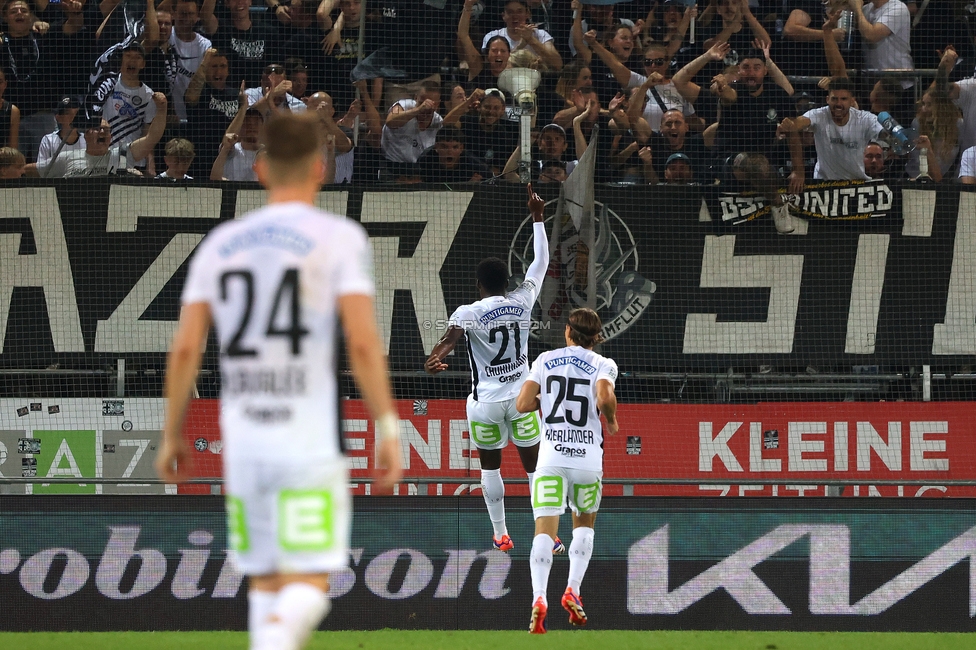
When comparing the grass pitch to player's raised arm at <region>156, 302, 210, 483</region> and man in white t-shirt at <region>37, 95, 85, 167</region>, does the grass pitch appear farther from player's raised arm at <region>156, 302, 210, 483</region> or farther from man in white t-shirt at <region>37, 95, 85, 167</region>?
player's raised arm at <region>156, 302, 210, 483</region>

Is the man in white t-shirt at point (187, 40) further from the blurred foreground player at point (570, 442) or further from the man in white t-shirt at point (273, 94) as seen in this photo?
the blurred foreground player at point (570, 442)

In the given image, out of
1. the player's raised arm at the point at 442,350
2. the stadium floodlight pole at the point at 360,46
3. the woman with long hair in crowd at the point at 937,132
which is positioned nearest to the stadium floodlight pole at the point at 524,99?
the stadium floodlight pole at the point at 360,46

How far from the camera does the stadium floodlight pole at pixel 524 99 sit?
10.7m

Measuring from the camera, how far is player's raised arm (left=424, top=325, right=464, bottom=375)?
888 centimetres

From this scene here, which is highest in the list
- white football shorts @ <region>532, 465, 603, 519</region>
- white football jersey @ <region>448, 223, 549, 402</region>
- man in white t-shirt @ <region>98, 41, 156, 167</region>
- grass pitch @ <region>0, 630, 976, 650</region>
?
man in white t-shirt @ <region>98, 41, 156, 167</region>

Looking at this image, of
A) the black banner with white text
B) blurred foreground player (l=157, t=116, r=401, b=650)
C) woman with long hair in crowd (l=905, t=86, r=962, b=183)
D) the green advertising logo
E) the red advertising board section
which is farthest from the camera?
woman with long hair in crowd (l=905, t=86, r=962, b=183)

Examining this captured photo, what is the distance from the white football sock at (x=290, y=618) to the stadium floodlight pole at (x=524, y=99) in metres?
7.30

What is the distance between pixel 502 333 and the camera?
9.40 meters

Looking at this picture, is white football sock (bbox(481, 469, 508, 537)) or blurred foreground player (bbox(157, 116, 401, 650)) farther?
white football sock (bbox(481, 469, 508, 537))

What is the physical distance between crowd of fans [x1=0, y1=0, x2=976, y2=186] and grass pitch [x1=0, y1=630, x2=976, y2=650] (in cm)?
388

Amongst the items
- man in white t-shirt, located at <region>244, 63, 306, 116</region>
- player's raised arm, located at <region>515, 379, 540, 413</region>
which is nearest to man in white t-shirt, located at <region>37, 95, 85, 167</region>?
man in white t-shirt, located at <region>244, 63, 306, 116</region>

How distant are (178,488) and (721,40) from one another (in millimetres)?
6578

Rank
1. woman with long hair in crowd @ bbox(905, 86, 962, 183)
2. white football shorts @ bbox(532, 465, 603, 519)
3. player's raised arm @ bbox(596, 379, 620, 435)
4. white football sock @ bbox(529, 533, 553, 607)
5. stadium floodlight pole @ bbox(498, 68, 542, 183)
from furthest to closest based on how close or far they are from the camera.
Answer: woman with long hair in crowd @ bbox(905, 86, 962, 183) < stadium floodlight pole @ bbox(498, 68, 542, 183) < white football sock @ bbox(529, 533, 553, 607) < white football shorts @ bbox(532, 465, 603, 519) < player's raised arm @ bbox(596, 379, 620, 435)

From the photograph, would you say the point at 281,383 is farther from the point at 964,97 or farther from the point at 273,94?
the point at 964,97
